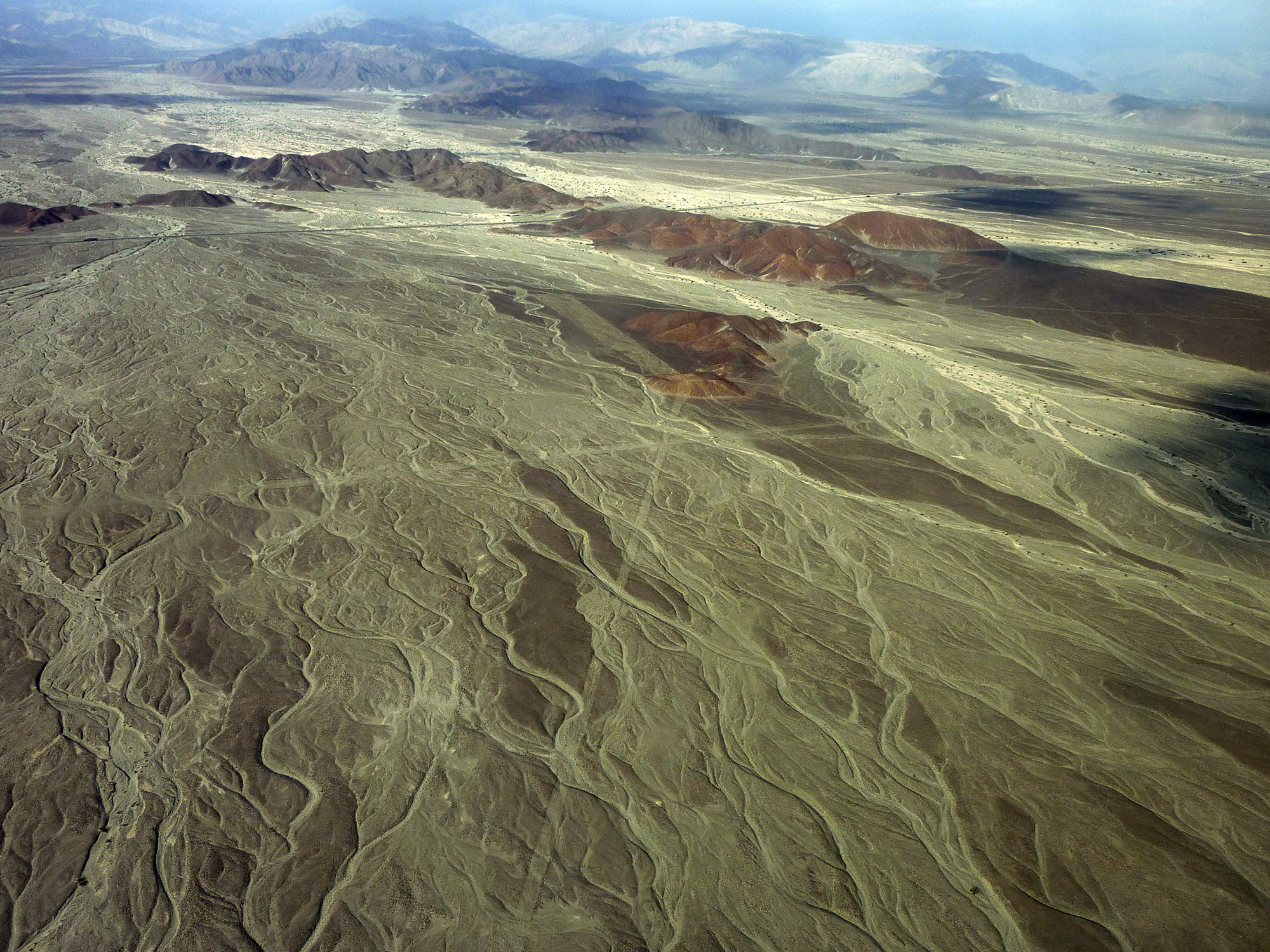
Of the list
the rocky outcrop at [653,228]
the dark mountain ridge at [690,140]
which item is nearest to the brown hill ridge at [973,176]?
the dark mountain ridge at [690,140]

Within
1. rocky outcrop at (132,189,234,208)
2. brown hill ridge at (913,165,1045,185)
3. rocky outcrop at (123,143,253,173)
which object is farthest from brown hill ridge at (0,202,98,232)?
brown hill ridge at (913,165,1045,185)

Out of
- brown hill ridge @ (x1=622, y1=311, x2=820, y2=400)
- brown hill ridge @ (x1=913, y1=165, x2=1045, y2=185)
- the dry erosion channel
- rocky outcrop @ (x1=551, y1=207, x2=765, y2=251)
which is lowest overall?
the dry erosion channel

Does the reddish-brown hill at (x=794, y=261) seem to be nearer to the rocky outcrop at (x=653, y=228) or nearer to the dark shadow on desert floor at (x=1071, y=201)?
the rocky outcrop at (x=653, y=228)

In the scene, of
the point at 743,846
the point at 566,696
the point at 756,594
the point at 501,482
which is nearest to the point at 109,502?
the point at 501,482

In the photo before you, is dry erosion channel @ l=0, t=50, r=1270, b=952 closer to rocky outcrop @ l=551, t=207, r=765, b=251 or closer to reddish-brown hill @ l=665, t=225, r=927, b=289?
reddish-brown hill @ l=665, t=225, r=927, b=289

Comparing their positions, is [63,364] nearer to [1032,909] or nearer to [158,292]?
[158,292]

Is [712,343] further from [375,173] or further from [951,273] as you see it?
[375,173]

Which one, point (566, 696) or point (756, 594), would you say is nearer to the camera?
point (566, 696)

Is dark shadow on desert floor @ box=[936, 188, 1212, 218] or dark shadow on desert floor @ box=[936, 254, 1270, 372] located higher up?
dark shadow on desert floor @ box=[936, 188, 1212, 218]
